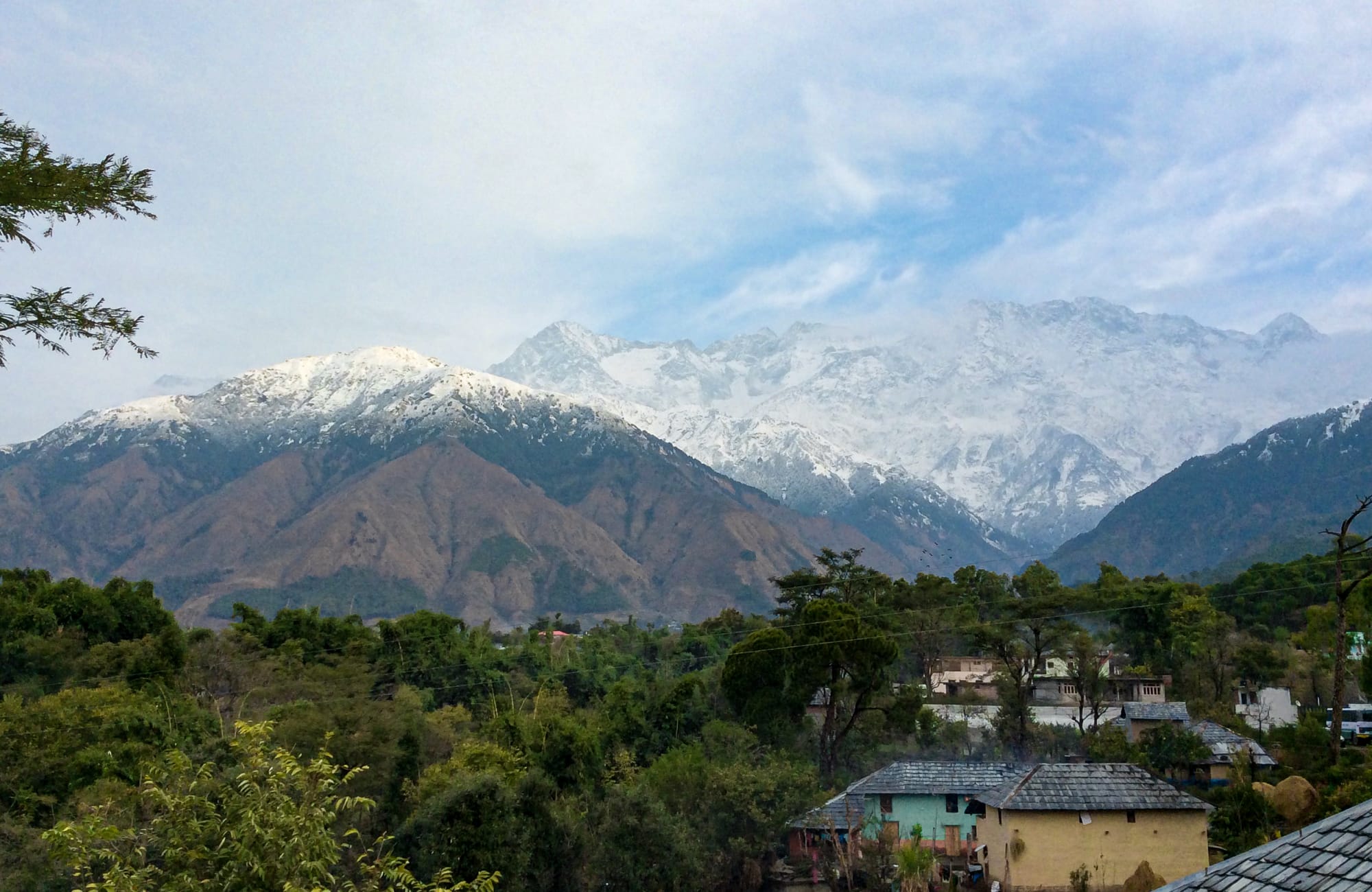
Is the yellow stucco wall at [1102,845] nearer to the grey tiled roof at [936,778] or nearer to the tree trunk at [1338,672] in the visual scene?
the tree trunk at [1338,672]

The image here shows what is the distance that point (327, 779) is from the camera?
11875 mm

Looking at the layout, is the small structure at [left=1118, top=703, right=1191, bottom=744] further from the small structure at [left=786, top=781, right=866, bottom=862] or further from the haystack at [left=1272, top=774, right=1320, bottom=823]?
the haystack at [left=1272, top=774, right=1320, bottom=823]

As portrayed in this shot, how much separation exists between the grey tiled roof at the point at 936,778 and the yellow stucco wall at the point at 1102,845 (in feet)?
23.6

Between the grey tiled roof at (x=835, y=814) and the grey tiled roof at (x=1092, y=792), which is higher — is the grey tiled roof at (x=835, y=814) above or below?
below

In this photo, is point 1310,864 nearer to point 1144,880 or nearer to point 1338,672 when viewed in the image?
point 1144,880

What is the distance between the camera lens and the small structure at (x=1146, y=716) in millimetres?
50875

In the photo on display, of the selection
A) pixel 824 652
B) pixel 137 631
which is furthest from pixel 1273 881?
pixel 137 631

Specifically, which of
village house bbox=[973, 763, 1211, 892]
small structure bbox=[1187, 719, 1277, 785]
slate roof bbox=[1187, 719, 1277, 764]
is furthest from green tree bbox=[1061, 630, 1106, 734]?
village house bbox=[973, 763, 1211, 892]

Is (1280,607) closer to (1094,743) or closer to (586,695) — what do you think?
(1094,743)

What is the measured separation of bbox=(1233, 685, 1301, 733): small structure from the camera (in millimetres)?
58656

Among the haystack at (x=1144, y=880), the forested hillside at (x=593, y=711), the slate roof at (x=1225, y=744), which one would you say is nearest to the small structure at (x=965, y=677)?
the forested hillside at (x=593, y=711)

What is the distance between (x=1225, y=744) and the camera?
43438mm

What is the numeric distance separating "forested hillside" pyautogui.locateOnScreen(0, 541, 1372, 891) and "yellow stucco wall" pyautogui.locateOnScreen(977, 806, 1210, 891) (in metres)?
2.43

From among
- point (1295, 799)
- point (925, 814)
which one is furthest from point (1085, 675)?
point (1295, 799)
